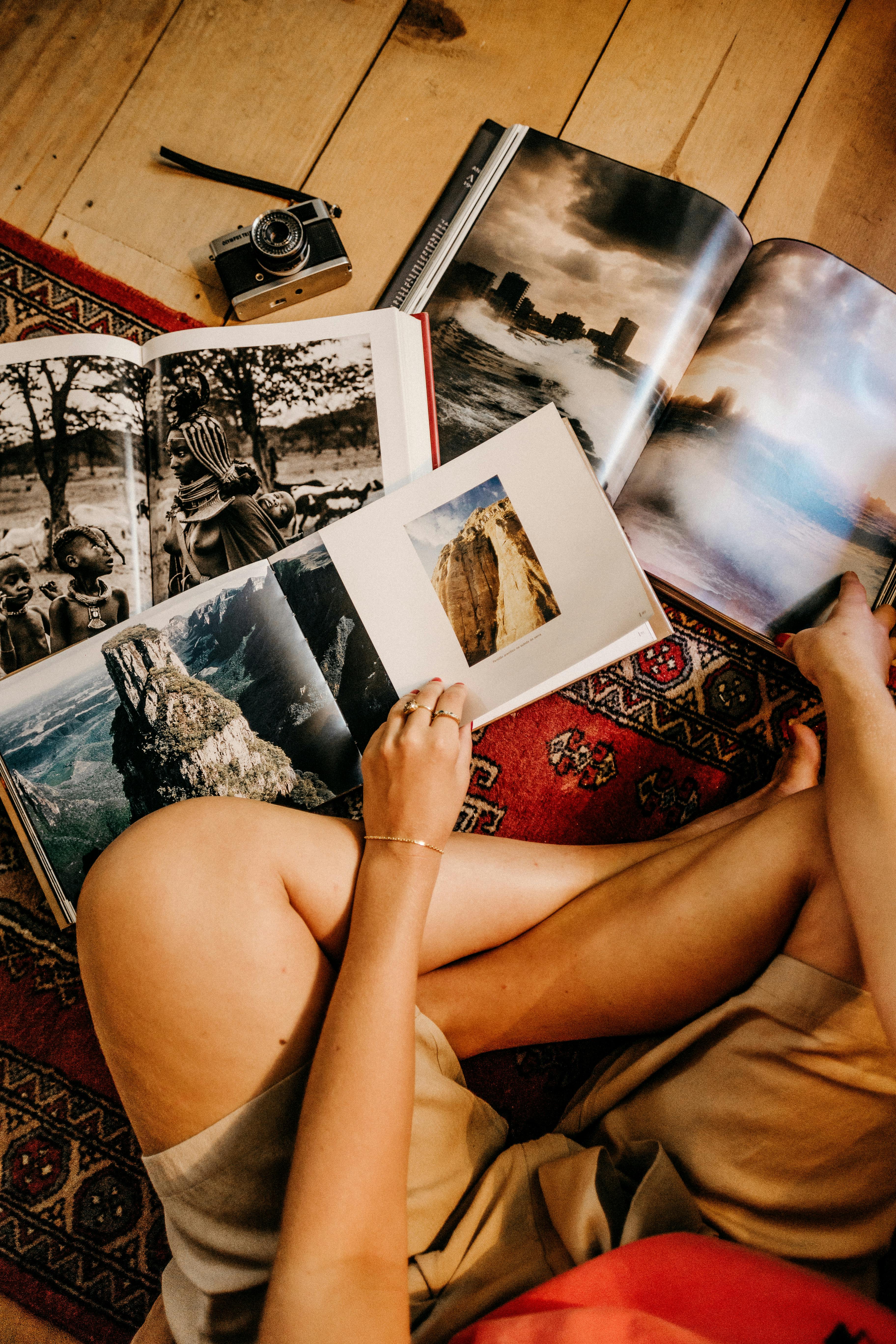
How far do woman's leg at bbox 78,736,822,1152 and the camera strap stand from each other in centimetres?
65

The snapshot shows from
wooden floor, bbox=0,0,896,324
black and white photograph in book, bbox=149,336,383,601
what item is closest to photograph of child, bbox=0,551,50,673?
black and white photograph in book, bbox=149,336,383,601

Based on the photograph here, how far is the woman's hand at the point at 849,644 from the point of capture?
0.66 m

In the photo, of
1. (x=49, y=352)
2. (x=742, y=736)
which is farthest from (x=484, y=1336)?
(x=49, y=352)

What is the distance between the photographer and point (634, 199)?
2.59 feet

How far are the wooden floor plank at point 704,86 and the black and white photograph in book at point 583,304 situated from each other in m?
0.07

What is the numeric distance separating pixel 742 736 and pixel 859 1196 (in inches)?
16.1

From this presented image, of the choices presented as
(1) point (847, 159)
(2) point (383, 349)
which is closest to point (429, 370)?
(2) point (383, 349)

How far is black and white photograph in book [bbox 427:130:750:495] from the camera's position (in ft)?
2.52

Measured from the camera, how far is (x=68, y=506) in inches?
29.8

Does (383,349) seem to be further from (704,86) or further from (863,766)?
(863,766)

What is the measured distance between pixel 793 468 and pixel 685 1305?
67 cm

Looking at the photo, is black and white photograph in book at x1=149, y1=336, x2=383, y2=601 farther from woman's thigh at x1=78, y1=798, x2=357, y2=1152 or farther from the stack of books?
woman's thigh at x1=78, y1=798, x2=357, y2=1152

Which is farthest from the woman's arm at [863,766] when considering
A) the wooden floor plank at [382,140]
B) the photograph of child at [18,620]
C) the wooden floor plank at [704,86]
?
the photograph of child at [18,620]

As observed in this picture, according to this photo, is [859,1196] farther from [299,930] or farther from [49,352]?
[49,352]
